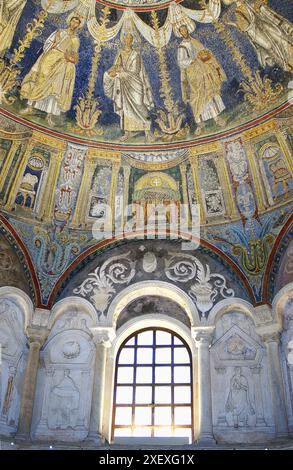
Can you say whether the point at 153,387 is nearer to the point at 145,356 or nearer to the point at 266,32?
the point at 145,356

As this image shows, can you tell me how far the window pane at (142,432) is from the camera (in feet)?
45.4

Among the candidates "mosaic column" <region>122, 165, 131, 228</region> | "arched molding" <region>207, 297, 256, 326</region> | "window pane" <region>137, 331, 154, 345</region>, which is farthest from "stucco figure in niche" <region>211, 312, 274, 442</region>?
"mosaic column" <region>122, 165, 131, 228</region>

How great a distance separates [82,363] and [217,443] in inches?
140

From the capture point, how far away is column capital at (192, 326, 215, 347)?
14.4 m

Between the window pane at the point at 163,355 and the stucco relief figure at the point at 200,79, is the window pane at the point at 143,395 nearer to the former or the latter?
the window pane at the point at 163,355

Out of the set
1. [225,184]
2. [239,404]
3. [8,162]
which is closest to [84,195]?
[8,162]

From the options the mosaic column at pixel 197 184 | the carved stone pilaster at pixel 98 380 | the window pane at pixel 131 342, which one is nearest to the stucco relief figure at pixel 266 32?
the mosaic column at pixel 197 184

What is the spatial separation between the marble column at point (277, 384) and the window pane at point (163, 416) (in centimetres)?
240

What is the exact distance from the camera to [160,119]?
51.7ft

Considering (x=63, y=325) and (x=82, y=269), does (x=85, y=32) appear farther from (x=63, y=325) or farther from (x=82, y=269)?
(x=63, y=325)

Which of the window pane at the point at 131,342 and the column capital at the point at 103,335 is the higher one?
the window pane at the point at 131,342

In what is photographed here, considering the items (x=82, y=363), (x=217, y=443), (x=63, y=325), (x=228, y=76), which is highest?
(x=228, y=76)

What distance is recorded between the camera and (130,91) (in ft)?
51.7
